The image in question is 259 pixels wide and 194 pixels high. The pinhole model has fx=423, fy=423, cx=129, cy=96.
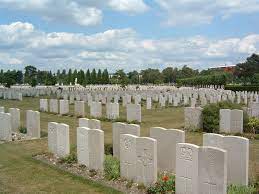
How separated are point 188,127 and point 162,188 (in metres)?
9.78

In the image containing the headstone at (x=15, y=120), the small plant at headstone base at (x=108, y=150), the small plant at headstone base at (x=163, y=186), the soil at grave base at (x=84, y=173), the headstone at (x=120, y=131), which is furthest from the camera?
the headstone at (x=15, y=120)

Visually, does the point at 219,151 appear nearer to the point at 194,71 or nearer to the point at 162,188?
the point at 162,188

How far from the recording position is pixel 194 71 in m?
117

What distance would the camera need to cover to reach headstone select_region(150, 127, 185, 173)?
988cm

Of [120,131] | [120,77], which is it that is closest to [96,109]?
[120,131]

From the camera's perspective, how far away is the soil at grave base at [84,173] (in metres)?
8.81

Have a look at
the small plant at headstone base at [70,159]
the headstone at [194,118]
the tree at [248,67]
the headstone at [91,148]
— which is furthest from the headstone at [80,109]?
the tree at [248,67]

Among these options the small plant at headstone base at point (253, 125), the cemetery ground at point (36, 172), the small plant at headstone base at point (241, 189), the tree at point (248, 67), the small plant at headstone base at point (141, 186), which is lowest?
the cemetery ground at point (36, 172)

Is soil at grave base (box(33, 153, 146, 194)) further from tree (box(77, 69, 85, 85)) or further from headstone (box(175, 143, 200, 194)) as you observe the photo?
tree (box(77, 69, 85, 85))

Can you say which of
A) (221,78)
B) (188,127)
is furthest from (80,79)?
(188,127)

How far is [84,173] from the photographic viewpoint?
1029cm

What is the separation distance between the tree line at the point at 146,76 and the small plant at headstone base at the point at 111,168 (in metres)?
66.9

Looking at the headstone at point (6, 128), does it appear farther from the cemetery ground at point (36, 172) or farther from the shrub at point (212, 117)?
the shrub at point (212, 117)

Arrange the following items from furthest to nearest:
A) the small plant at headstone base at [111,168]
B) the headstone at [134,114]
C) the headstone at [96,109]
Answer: the headstone at [96,109] → the headstone at [134,114] → the small plant at headstone base at [111,168]
